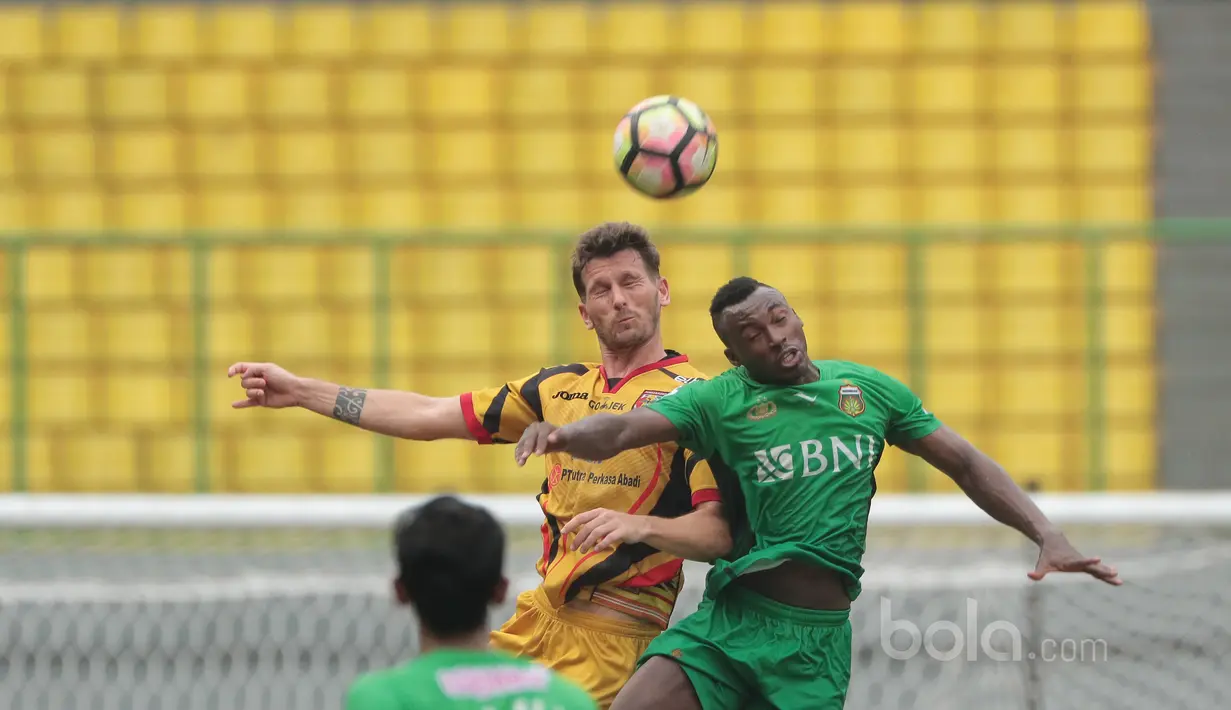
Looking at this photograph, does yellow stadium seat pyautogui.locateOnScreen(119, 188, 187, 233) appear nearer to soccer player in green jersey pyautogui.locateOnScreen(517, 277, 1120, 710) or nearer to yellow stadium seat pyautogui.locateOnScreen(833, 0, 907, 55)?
yellow stadium seat pyautogui.locateOnScreen(833, 0, 907, 55)

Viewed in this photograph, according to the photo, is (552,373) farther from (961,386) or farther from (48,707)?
(961,386)

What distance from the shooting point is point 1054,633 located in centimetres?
891

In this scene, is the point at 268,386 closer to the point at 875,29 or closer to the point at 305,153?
the point at 305,153

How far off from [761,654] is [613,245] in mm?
1344

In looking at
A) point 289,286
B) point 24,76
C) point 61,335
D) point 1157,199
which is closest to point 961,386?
point 1157,199

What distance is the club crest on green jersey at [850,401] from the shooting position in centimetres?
472

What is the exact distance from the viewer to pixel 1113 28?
40.5ft

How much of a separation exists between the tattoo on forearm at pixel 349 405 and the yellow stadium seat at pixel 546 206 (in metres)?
7.23

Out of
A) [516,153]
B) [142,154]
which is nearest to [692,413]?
[516,153]

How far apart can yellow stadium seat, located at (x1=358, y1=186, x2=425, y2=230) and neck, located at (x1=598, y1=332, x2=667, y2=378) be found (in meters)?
7.53

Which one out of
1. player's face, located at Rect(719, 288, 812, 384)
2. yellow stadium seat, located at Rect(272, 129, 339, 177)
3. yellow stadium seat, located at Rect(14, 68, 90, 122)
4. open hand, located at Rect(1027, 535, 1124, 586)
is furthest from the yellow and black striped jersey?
yellow stadium seat, located at Rect(14, 68, 90, 122)

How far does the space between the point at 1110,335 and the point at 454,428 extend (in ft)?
26.0

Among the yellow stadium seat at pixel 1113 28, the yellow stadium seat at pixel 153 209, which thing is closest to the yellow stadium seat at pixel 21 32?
the yellow stadium seat at pixel 153 209

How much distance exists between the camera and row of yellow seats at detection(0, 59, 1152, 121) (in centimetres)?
1235
